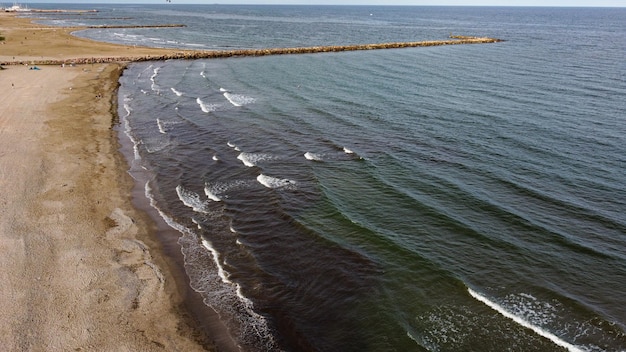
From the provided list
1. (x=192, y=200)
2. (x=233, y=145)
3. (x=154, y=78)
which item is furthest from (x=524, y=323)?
(x=154, y=78)

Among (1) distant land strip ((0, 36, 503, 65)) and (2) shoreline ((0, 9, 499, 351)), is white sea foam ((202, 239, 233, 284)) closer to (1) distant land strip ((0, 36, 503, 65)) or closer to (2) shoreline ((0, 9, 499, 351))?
(2) shoreline ((0, 9, 499, 351))

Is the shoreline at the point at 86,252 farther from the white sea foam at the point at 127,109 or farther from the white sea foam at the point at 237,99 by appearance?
the white sea foam at the point at 237,99

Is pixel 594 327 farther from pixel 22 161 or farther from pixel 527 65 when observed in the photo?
pixel 527 65

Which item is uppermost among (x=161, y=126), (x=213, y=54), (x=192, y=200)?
(x=213, y=54)

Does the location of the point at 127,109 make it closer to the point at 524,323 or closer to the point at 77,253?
the point at 77,253

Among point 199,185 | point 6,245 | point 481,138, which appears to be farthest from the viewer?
point 481,138

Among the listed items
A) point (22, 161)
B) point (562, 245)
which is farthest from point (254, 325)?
point (22, 161)
